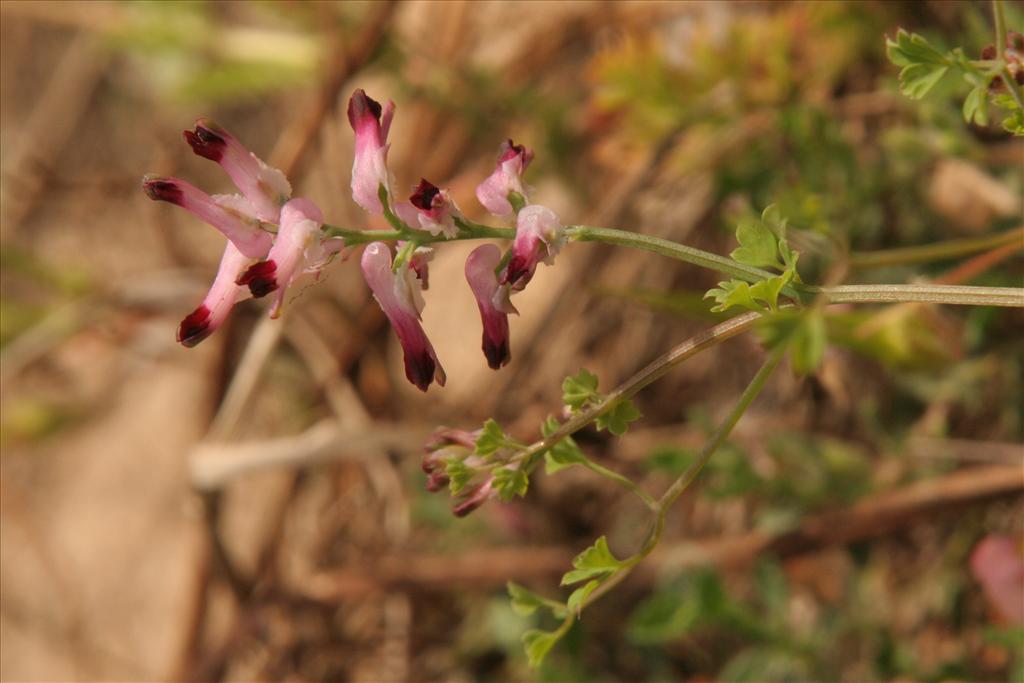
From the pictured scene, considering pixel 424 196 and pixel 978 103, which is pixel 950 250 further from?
pixel 424 196

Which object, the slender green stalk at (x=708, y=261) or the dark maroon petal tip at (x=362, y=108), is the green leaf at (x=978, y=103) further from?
the dark maroon petal tip at (x=362, y=108)

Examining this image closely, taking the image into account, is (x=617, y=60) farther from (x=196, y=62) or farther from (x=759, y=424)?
(x=196, y=62)

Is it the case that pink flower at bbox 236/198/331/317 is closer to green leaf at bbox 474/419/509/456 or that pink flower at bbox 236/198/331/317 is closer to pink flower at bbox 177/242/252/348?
pink flower at bbox 177/242/252/348

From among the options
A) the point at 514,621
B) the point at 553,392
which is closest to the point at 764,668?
the point at 514,621

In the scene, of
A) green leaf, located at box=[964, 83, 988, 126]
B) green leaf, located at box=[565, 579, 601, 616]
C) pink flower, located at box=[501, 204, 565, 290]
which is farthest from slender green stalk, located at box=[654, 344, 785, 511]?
green leaf, located at box=[964, 83, 988, 126]

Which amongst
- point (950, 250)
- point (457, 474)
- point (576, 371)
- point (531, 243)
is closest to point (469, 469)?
point (457, 474)

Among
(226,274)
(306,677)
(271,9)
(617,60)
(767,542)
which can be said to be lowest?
(306,677)

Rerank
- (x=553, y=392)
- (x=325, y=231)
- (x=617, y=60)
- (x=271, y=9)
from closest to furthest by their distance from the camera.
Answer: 1. (x=325, y=231)
2. (x=617, y=60)
3. (x=553, y=392)
4. (x=271, y=9)
